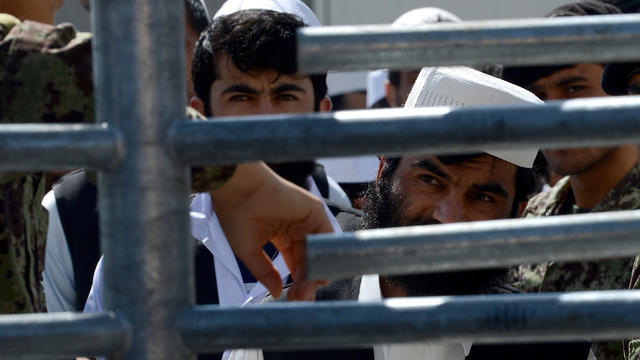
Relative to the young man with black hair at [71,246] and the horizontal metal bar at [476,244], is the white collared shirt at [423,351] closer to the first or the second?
the young man with black hair at [71,246]

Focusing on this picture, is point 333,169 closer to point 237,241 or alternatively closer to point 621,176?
point 621,176

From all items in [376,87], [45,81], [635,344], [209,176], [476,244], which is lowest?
[635,344]

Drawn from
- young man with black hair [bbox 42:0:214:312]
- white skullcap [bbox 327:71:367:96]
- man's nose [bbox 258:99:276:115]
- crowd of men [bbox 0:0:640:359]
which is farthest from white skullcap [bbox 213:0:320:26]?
white skullcap [bbox 327:71:367:96]

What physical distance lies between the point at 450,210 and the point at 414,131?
5.36 ft

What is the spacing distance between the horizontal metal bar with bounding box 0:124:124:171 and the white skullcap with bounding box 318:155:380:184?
312 cm

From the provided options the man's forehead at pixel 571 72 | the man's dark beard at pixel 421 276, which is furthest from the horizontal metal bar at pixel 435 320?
the man's forehead at pixel 571 72

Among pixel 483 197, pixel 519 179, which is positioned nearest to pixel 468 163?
pixel 483 197

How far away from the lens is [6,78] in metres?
0.96

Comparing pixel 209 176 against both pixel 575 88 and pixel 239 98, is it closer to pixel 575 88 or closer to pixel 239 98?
pixel 239 98

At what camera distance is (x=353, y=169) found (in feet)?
13.1

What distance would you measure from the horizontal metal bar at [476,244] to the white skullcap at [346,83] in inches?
200

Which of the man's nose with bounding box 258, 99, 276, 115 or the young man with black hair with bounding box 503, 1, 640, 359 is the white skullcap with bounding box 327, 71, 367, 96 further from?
the man's nose with bounding box 258, 99, 276, 115

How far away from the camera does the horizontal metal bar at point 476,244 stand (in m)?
0.78

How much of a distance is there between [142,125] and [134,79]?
0.04m
